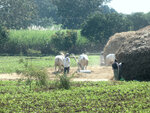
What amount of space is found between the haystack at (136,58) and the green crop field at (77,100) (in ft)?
8.54

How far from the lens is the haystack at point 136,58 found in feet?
53.4

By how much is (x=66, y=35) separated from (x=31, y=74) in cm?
2986

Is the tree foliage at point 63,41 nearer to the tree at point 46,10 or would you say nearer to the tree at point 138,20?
the tree at point 138,20

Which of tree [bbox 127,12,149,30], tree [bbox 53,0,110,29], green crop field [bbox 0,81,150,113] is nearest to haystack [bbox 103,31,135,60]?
green crop field [bbox 0,81,150,113]

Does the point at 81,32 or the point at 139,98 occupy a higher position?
the point at 81,32

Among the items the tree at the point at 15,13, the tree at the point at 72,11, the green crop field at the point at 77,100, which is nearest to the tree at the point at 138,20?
the tree at the point at 72,11

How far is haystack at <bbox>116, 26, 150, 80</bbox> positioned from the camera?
16266 millimetres

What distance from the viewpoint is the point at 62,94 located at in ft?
40.3

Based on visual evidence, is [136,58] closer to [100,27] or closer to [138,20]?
[100,27]

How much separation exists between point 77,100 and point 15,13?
49.7 m

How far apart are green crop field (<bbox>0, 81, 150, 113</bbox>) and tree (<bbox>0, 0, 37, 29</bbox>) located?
1738 inches

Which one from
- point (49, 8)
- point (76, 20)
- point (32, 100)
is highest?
point (49, 8)

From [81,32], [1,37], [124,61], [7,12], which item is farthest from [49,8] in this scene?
[124,61]

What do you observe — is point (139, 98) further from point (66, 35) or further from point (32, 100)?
point (66, 35)
